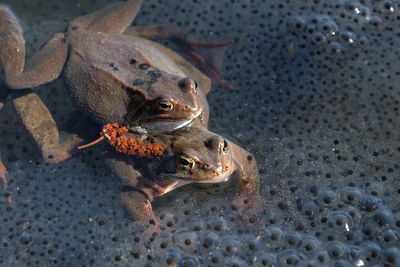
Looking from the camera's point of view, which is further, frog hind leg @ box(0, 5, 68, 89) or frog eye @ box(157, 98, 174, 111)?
frog hind leg @ box(0, 5, 68, 89)

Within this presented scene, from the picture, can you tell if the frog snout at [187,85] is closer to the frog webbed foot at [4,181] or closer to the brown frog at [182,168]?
the brown frog at [182,168]

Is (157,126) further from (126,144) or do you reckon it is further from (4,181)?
(4,181)

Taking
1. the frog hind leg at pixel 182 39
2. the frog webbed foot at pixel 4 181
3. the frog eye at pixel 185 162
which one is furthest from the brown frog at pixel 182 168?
the frog hind leg at pixel 182 39

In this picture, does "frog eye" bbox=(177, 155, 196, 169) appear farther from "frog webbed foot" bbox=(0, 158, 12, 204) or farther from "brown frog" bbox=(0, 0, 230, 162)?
"frog webbed foot" bbox=(0, 158, 12, 204)

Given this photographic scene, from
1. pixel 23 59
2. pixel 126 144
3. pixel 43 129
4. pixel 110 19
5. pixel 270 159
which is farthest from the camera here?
pixel 110 19


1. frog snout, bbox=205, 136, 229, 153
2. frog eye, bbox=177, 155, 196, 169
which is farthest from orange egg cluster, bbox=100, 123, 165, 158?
frog snout, bbox=205, 136, 229, 153

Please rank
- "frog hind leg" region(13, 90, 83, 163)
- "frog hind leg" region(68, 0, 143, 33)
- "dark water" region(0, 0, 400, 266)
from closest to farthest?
1. "dark water" region(0, 0, 400, 266)
2. "frog hind leg" region(13, 90, 83, 163)
3. "frog hind leg" region(68, 0, 143, 33)

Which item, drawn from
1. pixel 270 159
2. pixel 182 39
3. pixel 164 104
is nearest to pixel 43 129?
pixel 164 104

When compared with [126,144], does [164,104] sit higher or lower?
higher
